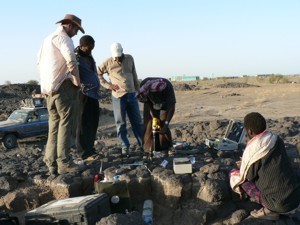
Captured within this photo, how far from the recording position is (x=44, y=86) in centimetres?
541

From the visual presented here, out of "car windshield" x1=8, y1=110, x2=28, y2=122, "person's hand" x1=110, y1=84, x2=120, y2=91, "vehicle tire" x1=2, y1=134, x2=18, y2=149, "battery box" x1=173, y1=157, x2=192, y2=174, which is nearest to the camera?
"battery box" x1=173, y1=157, x2=192, y2=174

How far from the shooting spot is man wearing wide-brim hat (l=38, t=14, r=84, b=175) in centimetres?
524

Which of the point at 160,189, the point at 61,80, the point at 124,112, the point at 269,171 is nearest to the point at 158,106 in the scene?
the point at 124,112

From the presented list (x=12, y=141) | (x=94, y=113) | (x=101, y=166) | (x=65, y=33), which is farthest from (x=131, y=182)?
(x=12, y=141)

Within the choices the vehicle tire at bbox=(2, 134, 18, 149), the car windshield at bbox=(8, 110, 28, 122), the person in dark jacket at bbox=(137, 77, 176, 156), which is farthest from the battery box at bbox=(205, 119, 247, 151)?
the car windshield at bbox=(8, 110, 28, 122)

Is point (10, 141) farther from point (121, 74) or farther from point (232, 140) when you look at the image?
point (232, 140)

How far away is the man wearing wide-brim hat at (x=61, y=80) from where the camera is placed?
17.2 feet

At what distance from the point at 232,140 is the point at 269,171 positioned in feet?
9.60

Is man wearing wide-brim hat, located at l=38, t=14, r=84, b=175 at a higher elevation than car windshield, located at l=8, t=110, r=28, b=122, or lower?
higher

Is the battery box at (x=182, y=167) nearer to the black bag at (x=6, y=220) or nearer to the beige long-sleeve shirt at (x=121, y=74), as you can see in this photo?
the beige long-sleeve shirt at (x=121, y=74)

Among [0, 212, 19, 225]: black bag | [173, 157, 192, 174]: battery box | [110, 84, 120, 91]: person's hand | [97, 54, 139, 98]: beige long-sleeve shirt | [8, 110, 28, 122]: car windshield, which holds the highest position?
[97, 54, 139, 98]: beige long-sleeve shirt

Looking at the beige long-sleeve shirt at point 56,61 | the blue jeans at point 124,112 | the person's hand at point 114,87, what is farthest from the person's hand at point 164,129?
the beige long-sleeve shirt at point 56,61

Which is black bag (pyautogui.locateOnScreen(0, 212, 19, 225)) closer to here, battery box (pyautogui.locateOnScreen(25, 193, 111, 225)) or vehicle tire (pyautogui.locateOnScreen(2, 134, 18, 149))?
battery box (pyautogui.locateOnScreen(25, 193, 111, 225))

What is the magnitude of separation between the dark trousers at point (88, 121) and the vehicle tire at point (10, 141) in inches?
336
